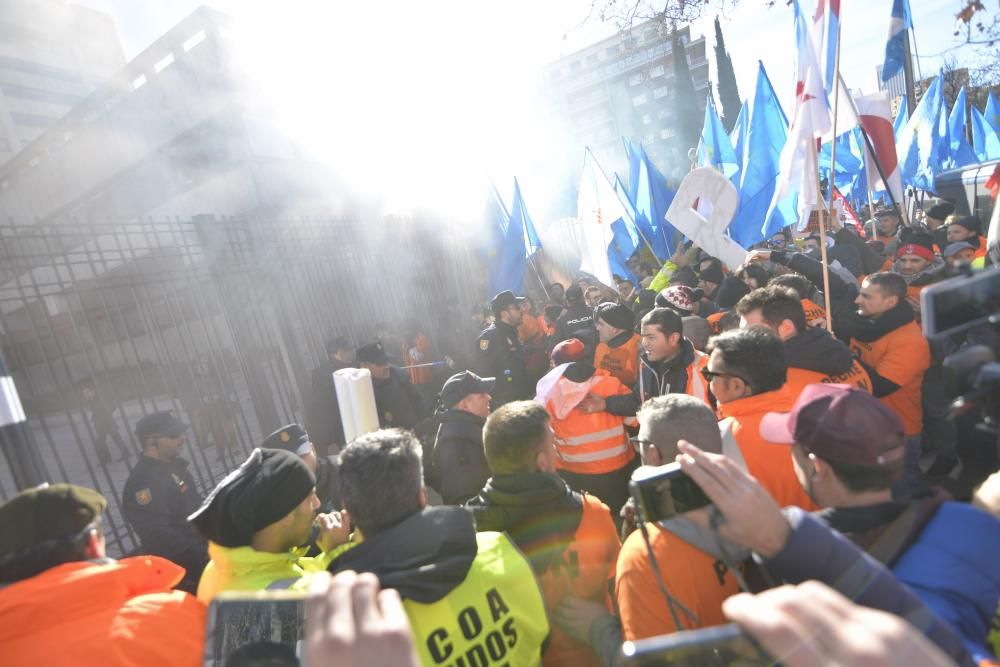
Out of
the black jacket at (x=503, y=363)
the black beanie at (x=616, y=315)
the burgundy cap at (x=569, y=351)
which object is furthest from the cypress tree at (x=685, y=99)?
the burgundy cap at (x=569, y=351)

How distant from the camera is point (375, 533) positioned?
162 cm

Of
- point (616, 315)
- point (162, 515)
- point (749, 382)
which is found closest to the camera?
point (749, 382)

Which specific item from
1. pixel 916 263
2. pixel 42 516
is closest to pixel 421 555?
pixel 42 516

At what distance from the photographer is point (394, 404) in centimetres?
473

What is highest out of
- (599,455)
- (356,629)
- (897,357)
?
(356,629)

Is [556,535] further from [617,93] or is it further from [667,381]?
[617,93]

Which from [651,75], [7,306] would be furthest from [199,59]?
[651,75]

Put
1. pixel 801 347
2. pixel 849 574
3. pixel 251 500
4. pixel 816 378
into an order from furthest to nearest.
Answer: pixel 801 347, pixel 816 378, pixel 251 500, pixel 849 574

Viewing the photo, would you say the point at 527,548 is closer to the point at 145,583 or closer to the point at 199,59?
the point at 145,583

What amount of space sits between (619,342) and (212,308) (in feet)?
12.2

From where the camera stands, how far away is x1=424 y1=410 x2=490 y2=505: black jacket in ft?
9.53

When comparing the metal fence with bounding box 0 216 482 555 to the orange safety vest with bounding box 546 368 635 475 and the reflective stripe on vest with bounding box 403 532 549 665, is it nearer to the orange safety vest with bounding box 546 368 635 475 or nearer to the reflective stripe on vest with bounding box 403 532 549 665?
the reflective stripe on vest with bounding box 403 532 549 665

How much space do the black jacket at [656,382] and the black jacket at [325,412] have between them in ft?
8.21

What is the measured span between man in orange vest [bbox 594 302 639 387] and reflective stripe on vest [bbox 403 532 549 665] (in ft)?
8.66
